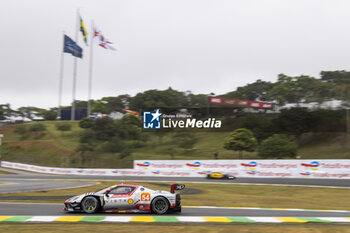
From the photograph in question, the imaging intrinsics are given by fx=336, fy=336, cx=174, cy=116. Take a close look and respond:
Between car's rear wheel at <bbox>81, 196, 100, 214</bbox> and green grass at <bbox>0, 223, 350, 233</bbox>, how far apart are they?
1.71 meters

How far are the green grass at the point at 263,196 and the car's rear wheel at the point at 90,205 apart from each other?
4.65 meters

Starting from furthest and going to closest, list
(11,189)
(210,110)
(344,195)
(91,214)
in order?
(210,110) → (344,195) → (11,189) → (91,214)

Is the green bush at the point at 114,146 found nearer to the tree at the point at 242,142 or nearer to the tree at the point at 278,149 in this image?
the tree at the point at 242,142

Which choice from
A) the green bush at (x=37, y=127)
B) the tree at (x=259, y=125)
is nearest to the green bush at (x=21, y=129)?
the green bush at (x=37, y=127)

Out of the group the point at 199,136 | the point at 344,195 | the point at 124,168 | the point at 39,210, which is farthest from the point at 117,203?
the point at 199,136

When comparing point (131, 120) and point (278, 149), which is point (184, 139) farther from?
point (278, 149)

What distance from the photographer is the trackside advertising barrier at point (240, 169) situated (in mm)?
28844

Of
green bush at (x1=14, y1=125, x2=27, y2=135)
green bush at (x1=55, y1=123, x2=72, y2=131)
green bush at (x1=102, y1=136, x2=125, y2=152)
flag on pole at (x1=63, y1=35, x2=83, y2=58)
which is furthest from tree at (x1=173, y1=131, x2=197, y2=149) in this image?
green bush at (x1=14, y1=125, x2=27, y2=135)

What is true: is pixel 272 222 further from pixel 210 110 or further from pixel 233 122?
pixel 233 122

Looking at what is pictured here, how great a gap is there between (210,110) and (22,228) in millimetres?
40150

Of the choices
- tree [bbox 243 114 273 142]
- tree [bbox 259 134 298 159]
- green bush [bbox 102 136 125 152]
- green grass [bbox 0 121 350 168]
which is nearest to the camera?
tree [bbox 259 134 298 159]

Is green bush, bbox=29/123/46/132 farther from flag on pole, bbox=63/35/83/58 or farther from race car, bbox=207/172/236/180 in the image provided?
race car, bbox=207/172/236/180

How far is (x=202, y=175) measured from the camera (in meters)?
32.8

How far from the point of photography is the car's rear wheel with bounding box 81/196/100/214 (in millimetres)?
11367
